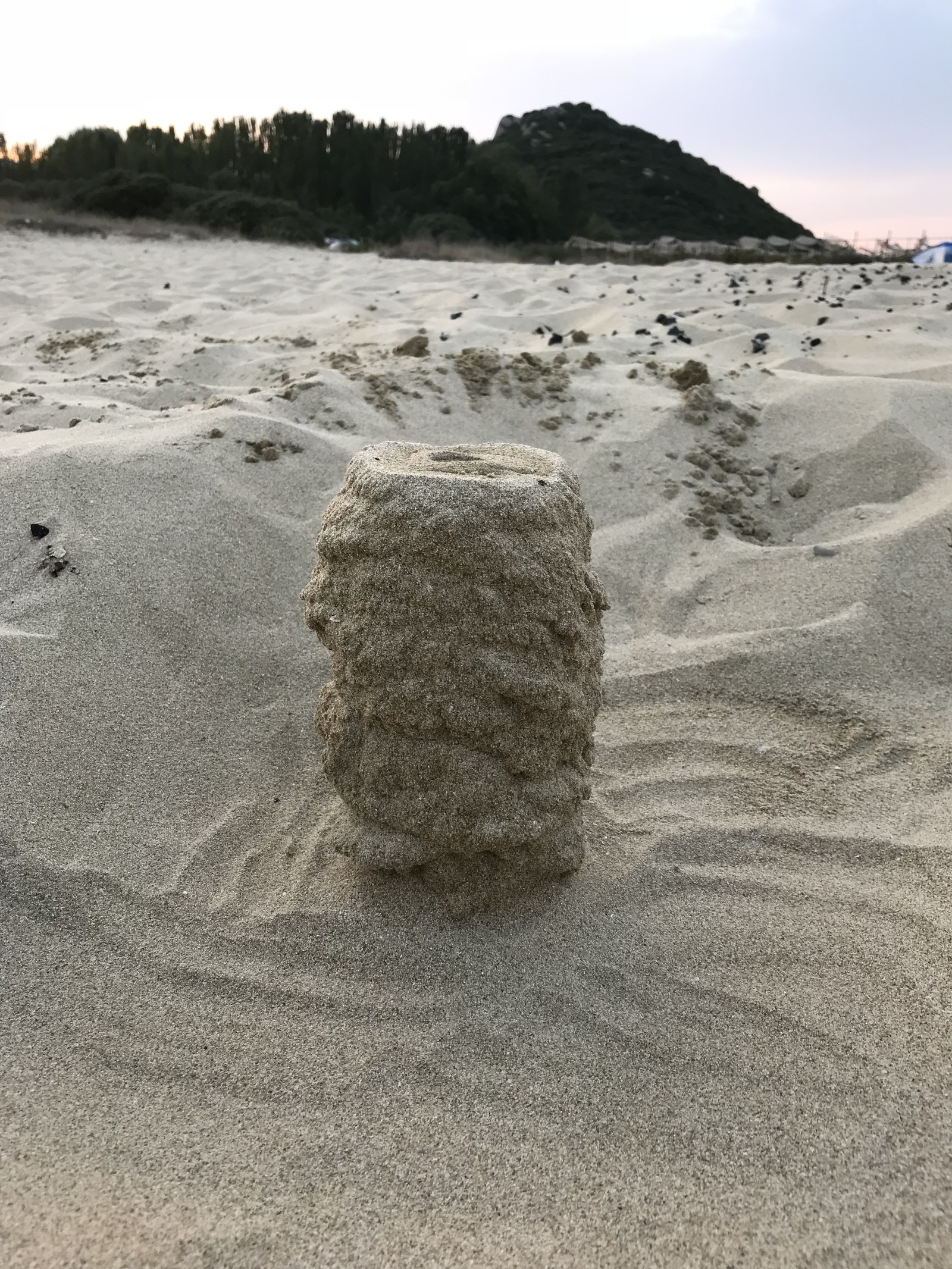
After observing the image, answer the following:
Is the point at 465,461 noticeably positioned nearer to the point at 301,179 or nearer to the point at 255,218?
the point at 255,218

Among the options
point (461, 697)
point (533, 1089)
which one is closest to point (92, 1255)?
point (533, 1089)

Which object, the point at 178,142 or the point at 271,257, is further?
the point at 178,142

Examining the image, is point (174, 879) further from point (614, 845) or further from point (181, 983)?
point (614, 845)

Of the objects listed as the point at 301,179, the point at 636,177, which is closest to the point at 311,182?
the point at 301,179

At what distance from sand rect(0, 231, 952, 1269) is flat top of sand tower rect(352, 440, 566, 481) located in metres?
0.83

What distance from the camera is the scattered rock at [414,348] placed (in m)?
4.91

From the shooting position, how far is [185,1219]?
4.39 feet

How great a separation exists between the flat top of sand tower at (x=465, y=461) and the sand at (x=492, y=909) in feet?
2.72

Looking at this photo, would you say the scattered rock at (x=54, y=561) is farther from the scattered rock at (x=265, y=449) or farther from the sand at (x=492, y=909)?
the scattered rock at (x=265, y=449)

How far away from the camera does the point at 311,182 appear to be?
57.8ft

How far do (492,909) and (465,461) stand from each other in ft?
2.99

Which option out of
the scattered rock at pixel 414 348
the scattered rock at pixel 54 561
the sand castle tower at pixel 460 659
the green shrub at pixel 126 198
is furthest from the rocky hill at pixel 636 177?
the sand castle tower at pixel 460 659

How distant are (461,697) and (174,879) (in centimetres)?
75

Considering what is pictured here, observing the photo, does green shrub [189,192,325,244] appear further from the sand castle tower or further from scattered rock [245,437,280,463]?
the sand castle tower
